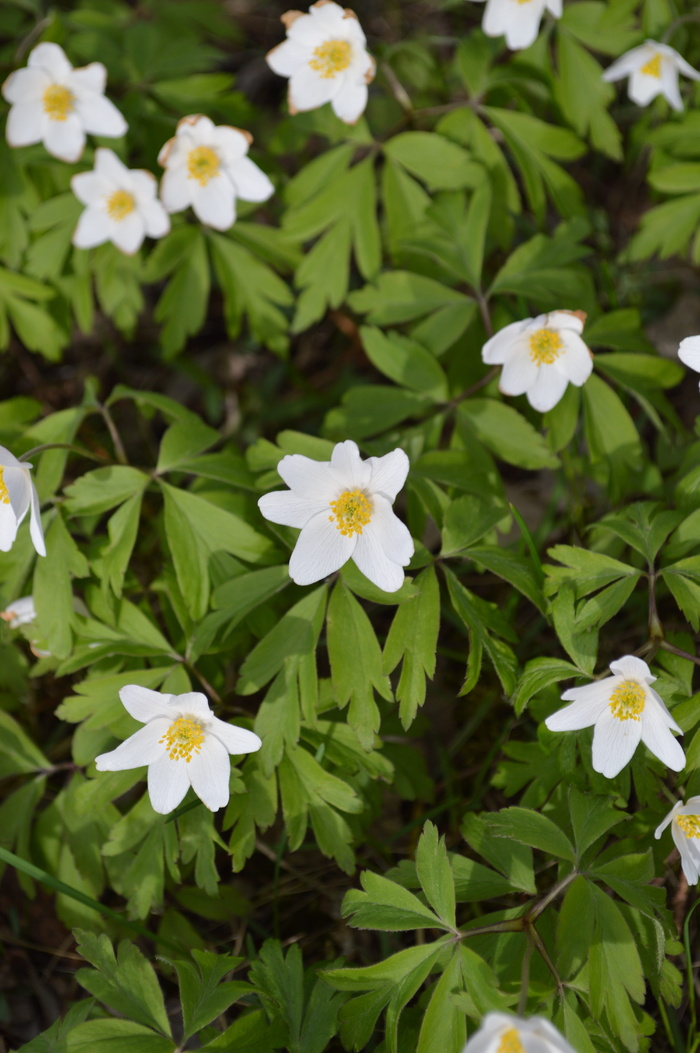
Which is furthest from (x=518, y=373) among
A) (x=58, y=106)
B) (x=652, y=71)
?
(x=58, y=106)

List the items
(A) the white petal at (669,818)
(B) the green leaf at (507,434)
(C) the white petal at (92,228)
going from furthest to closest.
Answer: (C) the white petal at (92,228)
(B) the green leaf at (507,434)
(A) the white petal at (669,818)

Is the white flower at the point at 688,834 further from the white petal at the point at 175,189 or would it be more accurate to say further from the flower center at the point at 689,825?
the white petal at the point at 175,189

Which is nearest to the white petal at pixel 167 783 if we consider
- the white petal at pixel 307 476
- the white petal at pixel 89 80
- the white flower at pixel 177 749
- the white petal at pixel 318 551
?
the white flower at pixel 177 749

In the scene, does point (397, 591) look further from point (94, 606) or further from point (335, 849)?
point (94, 606)

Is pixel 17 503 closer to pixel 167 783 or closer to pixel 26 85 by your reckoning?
pixel 167 783

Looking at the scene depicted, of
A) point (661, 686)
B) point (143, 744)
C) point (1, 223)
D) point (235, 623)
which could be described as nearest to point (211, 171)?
point (1, 223)

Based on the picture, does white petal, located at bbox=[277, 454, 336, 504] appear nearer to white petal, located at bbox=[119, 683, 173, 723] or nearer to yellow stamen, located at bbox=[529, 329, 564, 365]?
white petal, located at bbox=[119, 683, 173, 723]
